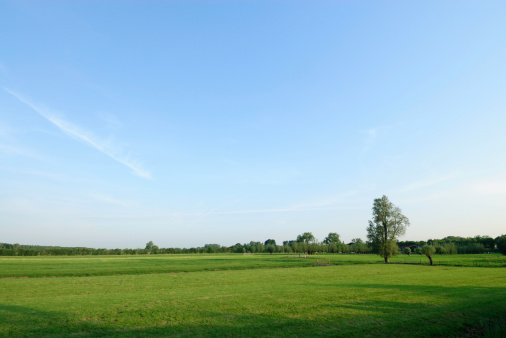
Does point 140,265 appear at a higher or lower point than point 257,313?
lower

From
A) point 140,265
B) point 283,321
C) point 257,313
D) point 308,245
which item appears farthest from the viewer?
point 308,245

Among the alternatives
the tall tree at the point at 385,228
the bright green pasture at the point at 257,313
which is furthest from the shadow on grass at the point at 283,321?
the tall tree at the point at 385,228

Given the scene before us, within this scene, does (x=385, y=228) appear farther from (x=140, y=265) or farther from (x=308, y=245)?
(x=308, y=245)

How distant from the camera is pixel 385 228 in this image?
7612 centimetres

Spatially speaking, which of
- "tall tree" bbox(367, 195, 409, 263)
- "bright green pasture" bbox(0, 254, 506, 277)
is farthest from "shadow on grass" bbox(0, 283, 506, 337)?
"tall tree" bbox(367, 195, 409, 263)

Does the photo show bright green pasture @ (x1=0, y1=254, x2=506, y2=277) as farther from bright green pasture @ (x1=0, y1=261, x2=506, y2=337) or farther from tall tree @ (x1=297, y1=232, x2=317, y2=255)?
tall tree @ (x1=297, y1=232, x2=317, y2=255)

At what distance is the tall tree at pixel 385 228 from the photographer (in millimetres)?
74438

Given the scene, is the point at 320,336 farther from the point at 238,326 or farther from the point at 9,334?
the point at 9,334

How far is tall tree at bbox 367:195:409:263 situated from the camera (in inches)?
2931

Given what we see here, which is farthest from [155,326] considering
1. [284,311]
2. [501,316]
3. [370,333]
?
[501,316]

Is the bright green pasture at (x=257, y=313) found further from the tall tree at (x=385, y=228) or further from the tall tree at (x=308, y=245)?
the tall tree at (x=308, y=245)

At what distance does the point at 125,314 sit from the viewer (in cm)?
1584

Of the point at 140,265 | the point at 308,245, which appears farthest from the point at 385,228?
the point at 308,245

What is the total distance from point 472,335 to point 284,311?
9084 millimetres
